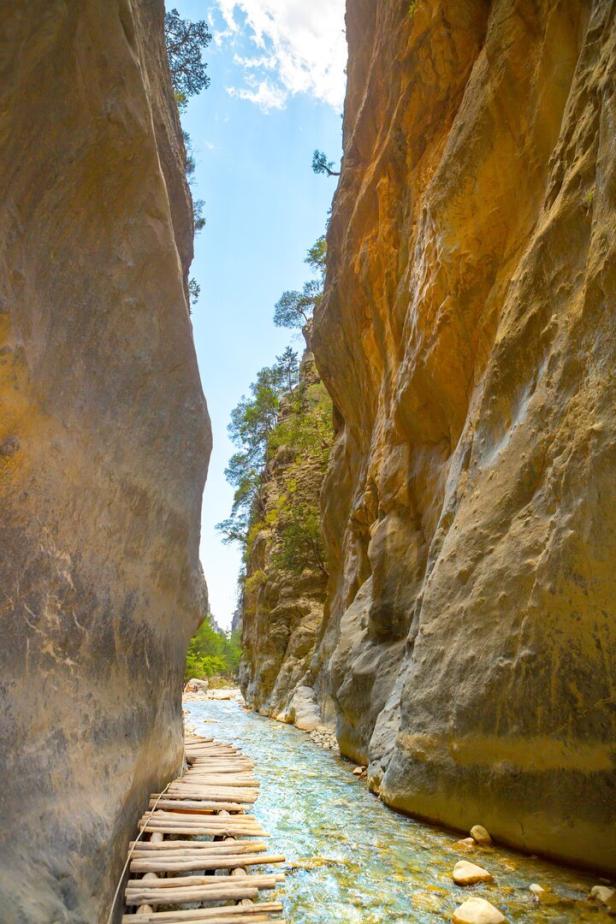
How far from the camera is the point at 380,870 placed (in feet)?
14.8

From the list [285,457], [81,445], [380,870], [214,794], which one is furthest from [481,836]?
[285,457]

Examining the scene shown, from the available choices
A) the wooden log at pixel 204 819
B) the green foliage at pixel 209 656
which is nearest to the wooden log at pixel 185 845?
the wooden log at pixel 204 819

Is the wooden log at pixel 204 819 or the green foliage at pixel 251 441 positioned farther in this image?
the green foliage at pixel 251 441

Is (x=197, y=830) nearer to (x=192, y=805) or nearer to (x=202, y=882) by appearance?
(x=192, y=805)

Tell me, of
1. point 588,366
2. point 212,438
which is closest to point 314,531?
point 212,438

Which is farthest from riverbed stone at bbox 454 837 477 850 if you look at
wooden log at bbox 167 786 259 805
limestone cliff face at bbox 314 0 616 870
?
wooden log at bbox 167 786 259 805

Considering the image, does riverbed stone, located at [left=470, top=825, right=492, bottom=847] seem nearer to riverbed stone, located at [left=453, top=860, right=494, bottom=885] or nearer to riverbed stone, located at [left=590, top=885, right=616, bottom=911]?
riverbed stone, located at [left=453, top=860, right=494, bottom=885]

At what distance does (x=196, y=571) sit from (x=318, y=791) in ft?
11.1

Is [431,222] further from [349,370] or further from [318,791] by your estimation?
[318,791]

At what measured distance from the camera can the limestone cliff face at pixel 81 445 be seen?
10.4 feet

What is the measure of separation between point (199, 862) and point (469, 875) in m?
2.01

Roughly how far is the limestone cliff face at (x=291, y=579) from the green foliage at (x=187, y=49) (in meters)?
14.0

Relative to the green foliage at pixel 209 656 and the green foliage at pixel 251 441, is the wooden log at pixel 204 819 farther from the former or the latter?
the green foliage at pixel 209 656

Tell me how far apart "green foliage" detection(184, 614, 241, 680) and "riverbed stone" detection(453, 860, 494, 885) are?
44.3 m
